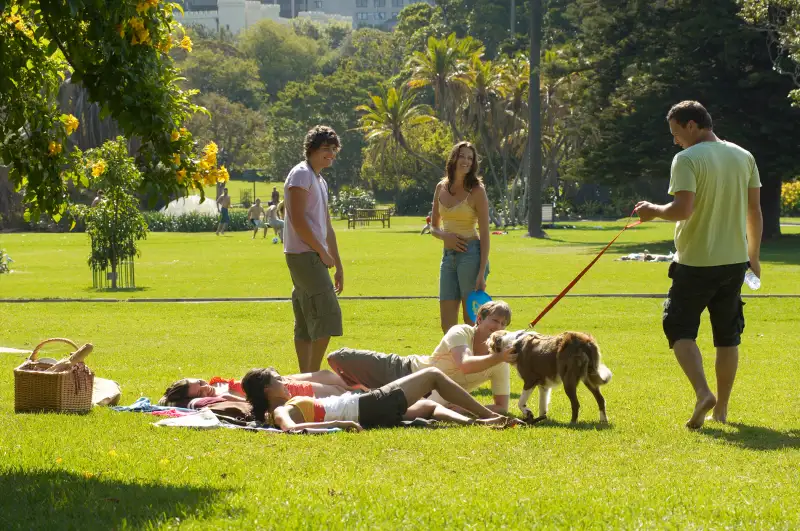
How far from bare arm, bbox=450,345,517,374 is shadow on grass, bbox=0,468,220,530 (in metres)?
2.95

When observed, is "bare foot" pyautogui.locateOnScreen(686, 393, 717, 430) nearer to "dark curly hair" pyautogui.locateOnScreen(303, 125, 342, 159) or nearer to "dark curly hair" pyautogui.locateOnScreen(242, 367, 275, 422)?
"dark curly hair" pyautogui.locateOnScreen(242, 367, 275, 422)

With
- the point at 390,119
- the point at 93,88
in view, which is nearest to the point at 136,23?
the point at 93,88

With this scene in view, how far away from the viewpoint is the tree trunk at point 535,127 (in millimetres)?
45219

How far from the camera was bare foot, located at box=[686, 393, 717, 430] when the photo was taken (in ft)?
25.7

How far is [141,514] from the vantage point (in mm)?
5426

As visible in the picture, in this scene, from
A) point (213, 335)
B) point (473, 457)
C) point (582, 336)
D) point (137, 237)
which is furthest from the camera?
point (137, 237)

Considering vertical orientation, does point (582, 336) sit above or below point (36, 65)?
below

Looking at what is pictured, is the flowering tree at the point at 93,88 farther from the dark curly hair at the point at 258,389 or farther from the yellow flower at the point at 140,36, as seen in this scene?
the dark curly hair at the point at 258,389

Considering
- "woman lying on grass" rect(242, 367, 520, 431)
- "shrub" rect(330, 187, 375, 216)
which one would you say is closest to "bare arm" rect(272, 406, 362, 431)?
"woman lying on grass" rect(242, 367, 520, 431)

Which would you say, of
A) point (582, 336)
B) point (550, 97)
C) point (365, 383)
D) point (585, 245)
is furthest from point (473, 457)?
point (550, 97)

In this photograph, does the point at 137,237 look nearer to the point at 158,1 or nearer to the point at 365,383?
the point at 365,383

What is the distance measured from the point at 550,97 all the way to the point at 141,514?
53.4 metres

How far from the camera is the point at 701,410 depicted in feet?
25.8

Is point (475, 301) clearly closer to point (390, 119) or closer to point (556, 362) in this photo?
point (556, 362)
